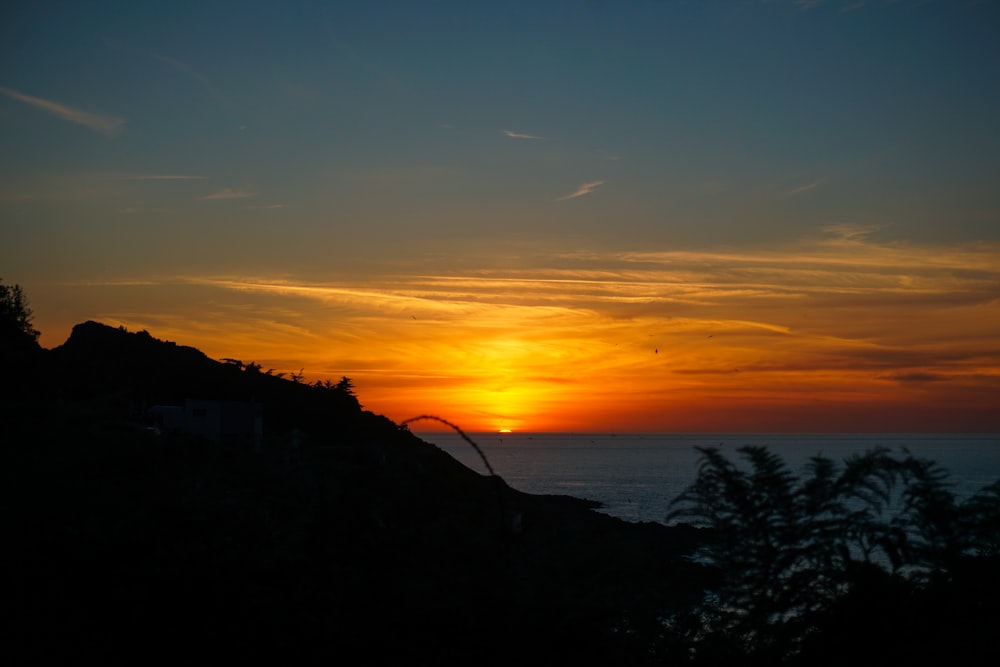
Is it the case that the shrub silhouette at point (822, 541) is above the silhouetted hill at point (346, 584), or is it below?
above

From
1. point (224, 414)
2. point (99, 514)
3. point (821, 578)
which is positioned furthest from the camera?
point (224, 414)

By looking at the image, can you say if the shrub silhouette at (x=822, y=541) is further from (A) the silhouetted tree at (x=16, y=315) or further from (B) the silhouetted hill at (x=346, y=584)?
(A) the silhouetted tree at (x=16, y=315)

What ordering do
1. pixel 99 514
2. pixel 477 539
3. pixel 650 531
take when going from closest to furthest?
pixel 477 539, pixel 99 514, pixel 650 531

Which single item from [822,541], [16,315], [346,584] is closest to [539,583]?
[346,584]

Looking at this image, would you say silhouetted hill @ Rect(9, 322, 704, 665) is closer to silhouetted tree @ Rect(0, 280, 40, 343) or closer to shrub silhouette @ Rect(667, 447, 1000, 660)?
shrub silhouette @ Rect(667, 447, 1000, 660)

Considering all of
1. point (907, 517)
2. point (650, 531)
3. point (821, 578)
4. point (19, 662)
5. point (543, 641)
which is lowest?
point (650, 531)

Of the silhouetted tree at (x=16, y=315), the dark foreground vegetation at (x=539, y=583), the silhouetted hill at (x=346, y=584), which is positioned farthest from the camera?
the silhouetted tree at (x=16, y=315)

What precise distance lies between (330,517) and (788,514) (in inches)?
161

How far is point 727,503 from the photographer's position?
6438 mm

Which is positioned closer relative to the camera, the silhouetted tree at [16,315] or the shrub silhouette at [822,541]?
the shrub silhouette at [822,541]

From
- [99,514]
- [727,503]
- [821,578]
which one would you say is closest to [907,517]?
[821,578]

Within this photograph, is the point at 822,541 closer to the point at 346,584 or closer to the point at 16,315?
the point at 346,584

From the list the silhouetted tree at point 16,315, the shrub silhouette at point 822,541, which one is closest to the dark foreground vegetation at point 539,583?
the shrub silhouette at point 822,541

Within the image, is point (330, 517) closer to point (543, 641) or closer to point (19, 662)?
point (543, 641)
